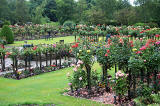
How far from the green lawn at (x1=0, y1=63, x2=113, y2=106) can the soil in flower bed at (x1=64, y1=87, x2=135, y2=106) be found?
32cm

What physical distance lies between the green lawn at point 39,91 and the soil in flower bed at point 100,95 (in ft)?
1.03

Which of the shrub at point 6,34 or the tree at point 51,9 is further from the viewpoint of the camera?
the tree at point 51,9

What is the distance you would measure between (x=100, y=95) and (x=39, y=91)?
212 centimetres

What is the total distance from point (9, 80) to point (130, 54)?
5504mm

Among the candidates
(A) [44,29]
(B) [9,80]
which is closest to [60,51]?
(B) [9,80]

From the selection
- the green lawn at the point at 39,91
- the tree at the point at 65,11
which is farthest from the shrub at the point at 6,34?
the tree at the point at 65,11

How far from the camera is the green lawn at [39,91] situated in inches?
276

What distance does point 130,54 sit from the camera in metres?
7.41

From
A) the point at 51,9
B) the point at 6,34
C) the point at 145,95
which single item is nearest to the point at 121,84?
the point at 145,95

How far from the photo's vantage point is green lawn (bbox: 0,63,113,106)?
700 centimetres

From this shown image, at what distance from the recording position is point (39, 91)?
8234 mm

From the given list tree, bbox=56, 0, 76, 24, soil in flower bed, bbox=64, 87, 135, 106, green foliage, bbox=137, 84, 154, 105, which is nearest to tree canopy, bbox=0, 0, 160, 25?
tree, bbox=56, 0, 76, 24

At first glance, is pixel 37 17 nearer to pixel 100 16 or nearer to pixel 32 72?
pixel 100 16

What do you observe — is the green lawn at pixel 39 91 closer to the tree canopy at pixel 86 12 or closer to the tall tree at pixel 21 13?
the tree canopy at pixel 86 12
